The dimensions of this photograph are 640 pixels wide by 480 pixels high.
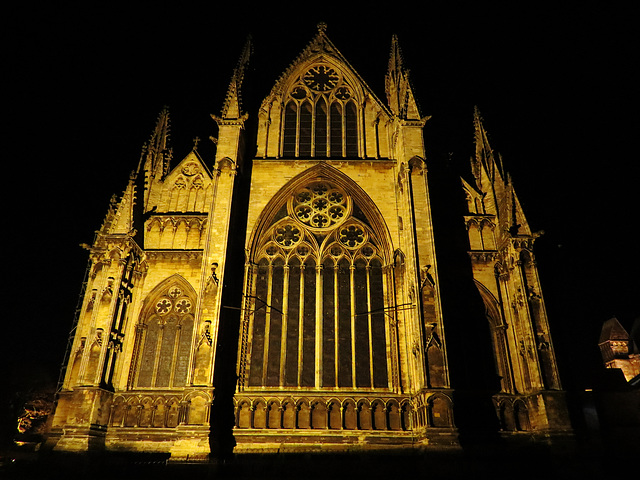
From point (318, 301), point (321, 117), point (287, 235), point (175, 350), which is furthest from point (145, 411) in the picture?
point (321, 117)

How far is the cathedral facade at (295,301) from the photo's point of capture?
1538 cm

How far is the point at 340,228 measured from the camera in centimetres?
2011

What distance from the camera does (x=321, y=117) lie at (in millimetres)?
23422

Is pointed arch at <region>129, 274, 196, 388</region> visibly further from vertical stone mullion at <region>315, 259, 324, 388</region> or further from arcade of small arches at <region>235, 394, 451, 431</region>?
vertical stone mullion at <region>315, 259, 324, 388</region>

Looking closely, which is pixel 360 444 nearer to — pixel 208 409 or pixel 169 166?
pixel 208 409

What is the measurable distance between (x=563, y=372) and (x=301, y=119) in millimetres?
15775

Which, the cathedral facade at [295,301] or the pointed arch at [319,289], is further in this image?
the pointed arch at [319,289]

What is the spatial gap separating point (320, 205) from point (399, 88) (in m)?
7.00

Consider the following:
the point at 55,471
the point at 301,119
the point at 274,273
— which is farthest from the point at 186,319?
the point at 301,119

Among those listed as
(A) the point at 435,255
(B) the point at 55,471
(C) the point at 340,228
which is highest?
(C) the point at 340,228

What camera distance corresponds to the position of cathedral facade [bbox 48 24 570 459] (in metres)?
15.4

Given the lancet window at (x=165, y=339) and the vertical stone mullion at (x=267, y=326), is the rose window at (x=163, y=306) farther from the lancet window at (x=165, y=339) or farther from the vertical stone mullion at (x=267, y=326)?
the vertical stone mullion at (x=267, y=326)

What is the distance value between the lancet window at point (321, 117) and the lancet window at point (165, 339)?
332 inches

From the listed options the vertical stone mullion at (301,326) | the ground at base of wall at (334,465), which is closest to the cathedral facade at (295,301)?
the vertical stone mullion at (301,326)
